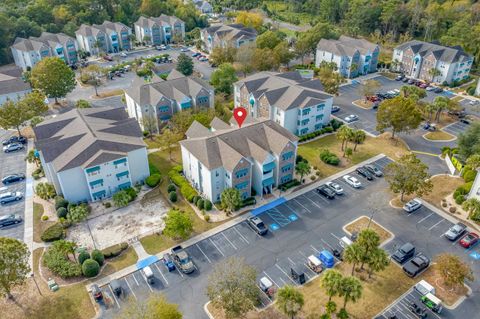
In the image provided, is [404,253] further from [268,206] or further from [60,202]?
[60,202]

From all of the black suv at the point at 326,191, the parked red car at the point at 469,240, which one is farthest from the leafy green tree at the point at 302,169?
the parked red car at the point at 469,240

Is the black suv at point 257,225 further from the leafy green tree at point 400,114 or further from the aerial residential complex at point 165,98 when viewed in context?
the leafy green tree at point 400,114

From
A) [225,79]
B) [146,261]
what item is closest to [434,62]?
[225,79]

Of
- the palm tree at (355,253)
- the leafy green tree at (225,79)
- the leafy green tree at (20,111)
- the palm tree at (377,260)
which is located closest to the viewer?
the palm tree at (377,260)

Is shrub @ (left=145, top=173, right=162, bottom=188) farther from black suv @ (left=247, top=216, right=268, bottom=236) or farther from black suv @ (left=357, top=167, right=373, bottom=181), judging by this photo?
black suv @ (left=357, top=167, right=373, bottom=181)

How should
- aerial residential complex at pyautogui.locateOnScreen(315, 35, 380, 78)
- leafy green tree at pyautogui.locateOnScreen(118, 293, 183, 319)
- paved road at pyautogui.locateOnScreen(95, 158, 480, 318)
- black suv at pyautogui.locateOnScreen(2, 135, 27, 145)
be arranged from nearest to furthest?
1. leafy green tree at pyautogui.locateOnScreen(118, 293, 183, 319)
2. paved road at pyautogui.locateOnScreen(95, 158, 480, 318)
3. black suv at pyautogui.locateOnScreen(2, 135, 27, 145)
4. aerial residential complex at pyautogui.locateOnScreen(315, 35, 380, 78)

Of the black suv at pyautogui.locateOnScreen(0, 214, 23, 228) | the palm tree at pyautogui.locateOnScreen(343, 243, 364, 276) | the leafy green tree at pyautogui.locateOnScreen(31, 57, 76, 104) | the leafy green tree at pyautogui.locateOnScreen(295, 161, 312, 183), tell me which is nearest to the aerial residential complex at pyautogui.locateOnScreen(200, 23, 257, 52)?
the leafy green tree at pyautogui.locateOnScreen(31, 57, 76, 104)

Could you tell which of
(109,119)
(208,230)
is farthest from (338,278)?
(109,119)
